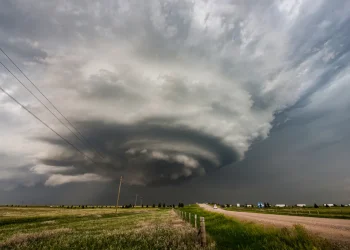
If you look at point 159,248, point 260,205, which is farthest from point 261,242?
point 260,205

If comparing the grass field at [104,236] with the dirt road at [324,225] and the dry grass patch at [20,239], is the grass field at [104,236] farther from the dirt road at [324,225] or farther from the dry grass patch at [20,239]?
the dirt road at [324,225]

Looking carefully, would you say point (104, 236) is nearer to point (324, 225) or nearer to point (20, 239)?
point (20, 239)

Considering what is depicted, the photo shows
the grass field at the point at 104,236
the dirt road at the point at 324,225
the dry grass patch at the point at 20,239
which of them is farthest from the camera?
the dirt road at the point at 324,225

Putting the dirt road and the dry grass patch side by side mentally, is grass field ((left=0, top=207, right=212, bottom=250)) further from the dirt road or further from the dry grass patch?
the dirt road

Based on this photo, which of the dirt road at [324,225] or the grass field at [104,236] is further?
the dirt road at [324,225]

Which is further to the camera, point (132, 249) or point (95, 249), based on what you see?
point (95, 249)

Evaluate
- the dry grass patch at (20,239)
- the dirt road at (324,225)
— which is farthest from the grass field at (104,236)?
the dirt road at (324,225)

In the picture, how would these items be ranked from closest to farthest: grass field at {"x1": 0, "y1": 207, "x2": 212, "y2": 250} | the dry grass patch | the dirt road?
1. grass field at {"x1": 0, "y1": 207, "x2": 212, "y2": 250}
2. the dry grass patch
3. the dirt road

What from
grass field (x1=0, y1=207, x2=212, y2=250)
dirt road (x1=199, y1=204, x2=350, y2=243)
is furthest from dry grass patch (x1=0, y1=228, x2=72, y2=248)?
dirt road (x1=199, y1=204, x2=350, y2=243)

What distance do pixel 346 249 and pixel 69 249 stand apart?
41.2ft

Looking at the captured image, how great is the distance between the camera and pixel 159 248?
33.9 feet

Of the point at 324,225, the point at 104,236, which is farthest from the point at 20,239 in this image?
the point at 324,225

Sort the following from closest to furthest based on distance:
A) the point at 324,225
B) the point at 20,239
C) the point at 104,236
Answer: the point at 20,239 → the point at 104,236 → the point at 324,225

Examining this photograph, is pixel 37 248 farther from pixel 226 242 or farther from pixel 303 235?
pixel 303 235
